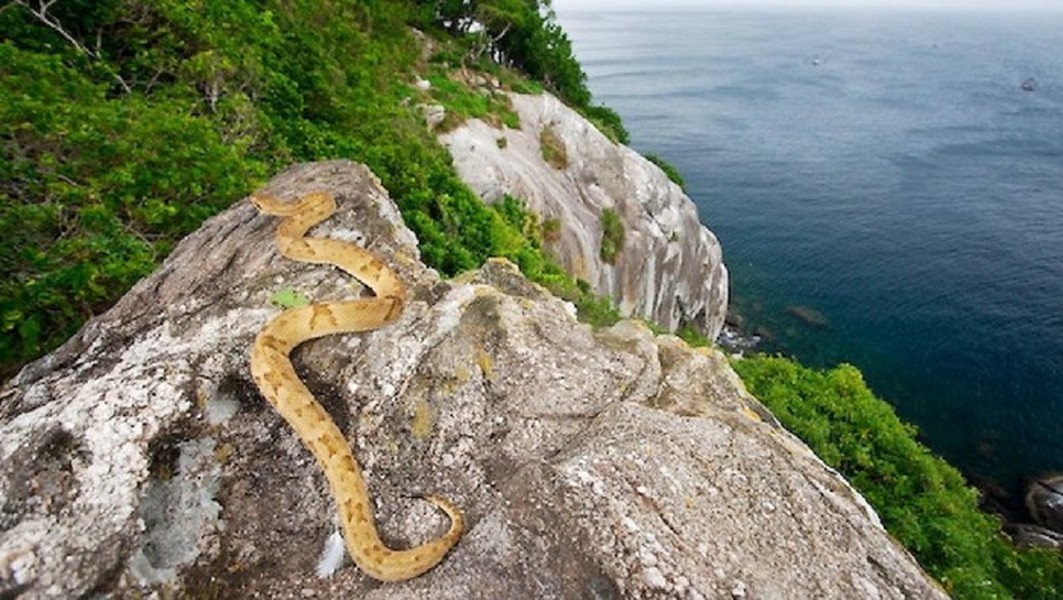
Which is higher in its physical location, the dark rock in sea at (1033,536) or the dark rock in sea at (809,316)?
the dark rock in sea at (809,316)

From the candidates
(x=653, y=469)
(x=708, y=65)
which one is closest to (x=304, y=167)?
(x=653, y=469)

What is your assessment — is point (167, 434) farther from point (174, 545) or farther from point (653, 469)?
point (653, 469)

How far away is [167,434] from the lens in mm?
5812

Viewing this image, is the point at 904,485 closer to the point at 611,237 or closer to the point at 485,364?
the point at 611,237

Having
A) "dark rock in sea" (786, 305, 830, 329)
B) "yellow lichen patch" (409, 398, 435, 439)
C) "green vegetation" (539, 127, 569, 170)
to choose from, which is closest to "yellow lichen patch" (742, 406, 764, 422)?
"yellow lichen patch" (409, 398, 435, 439)

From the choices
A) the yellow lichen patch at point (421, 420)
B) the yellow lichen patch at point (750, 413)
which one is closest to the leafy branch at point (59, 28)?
the yellow lichen patch at point (421, 420)

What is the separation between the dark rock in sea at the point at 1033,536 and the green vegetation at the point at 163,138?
2893 cm

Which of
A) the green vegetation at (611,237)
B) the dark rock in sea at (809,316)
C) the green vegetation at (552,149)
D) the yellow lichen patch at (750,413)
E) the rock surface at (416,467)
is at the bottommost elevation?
the dark rock in sea at (809,316)

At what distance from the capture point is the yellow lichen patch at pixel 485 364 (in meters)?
7.32

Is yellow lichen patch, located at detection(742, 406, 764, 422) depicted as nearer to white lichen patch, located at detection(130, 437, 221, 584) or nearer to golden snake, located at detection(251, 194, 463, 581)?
golden snake, located at detection(251, 194, 463, 581)

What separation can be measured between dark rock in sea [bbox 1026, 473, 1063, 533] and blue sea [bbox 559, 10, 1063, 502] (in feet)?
2.85

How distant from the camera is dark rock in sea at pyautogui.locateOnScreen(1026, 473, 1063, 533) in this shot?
32625mm

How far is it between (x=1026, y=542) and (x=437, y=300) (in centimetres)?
3743

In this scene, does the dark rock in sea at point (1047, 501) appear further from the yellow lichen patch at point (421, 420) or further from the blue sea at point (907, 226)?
the yellow lichen patch at point (421, 420)
